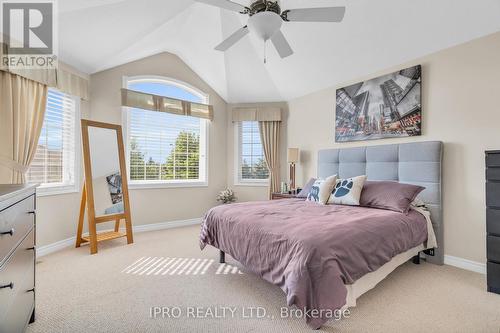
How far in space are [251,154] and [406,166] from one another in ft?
9.54

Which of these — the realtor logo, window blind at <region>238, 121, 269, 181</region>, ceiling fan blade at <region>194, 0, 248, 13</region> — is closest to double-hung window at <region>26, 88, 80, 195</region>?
the realtor logo

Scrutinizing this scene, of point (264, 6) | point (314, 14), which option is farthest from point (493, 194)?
point (264, 6)

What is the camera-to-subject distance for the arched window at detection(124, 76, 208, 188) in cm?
433

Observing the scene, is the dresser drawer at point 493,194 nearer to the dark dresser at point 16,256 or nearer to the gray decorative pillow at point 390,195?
the gray decorative pillow at point 390,195

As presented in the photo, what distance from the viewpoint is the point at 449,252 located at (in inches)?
113

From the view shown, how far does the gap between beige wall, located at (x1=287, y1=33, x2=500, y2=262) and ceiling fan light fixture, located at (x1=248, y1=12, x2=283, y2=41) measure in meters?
2.17

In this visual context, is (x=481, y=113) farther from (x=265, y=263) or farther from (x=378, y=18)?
(x=265, y=263)

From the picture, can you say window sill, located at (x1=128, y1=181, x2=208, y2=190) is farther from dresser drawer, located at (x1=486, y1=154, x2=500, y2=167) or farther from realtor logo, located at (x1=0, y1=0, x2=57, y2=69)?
dresser drawer, located at (x1=486, y1=154, x2=500, y2=167)

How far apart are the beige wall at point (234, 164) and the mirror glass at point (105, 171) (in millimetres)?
2227

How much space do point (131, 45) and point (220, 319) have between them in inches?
145

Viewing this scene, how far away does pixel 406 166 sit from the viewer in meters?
3.12

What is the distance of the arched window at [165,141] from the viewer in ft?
14.2

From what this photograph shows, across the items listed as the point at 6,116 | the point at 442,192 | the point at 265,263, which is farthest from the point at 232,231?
the point at 6,116

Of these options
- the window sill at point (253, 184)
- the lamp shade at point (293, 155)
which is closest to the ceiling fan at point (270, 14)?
the lamp shade at point (293, 155)
